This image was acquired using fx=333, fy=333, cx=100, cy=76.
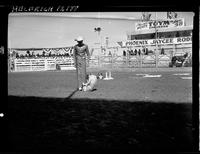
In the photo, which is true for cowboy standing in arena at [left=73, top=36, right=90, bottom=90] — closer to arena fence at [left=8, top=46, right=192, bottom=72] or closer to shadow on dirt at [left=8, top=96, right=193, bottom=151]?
shadow on dirt at [left=8, top=96, right=193, bottom=151]

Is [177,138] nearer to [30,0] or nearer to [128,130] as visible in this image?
[128,130]

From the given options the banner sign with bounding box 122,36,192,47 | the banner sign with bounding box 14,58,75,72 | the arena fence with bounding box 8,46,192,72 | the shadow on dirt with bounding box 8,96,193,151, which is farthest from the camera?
the banner sign with bounding box 122,36,192,47

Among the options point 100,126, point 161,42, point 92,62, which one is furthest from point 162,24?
point 100,126

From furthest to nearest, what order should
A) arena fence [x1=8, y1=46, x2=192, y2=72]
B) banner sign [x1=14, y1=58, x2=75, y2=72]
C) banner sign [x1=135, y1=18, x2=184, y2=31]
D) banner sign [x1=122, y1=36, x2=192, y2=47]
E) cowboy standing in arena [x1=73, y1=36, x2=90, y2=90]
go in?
banner sign [x1=135, y1=18, x2=184, y2=31] → banner sign [x1=122, y1=36, x2=192, y2=47] → banner sign [x1=14, y1=58, x2=75, y2=72] → arena fence [x1=8, y1=46, x2=192, y2=72] → cowboy standing in arena [x1=73, y1=36, x2=90, y2=90]

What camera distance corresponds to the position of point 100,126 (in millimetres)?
4617

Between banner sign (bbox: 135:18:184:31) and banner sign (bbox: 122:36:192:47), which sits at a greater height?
banner sign (bbox: 135:18:184:31)

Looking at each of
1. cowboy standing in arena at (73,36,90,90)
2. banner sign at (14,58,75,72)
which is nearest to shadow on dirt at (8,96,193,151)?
cowboy standing in arena at (73,36,90,90)

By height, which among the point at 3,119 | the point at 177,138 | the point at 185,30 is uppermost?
the point at 185,30

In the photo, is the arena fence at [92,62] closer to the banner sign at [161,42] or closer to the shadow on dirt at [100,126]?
the banner sign at [161,42]

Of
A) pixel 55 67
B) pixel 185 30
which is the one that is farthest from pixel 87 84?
pixel 185 30

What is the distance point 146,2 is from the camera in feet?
11.1

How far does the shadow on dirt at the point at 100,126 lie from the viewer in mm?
3834

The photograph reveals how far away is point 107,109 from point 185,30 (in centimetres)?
4390

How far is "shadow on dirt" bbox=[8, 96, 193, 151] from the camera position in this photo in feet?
12.6
